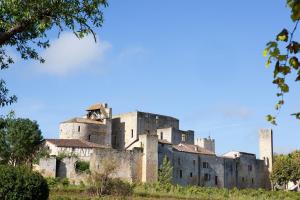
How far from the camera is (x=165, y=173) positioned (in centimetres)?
5584

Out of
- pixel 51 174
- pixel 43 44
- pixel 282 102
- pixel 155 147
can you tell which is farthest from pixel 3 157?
pixel 282 102

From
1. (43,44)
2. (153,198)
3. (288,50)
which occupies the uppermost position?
(43,44)

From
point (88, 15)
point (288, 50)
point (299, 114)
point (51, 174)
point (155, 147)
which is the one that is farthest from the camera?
point (155, 147)

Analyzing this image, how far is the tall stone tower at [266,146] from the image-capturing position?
7475 cm

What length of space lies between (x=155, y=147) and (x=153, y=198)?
18.2 metres

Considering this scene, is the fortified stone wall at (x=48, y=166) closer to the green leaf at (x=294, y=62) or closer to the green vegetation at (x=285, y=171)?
the green vegetation at (x=285, y=171)

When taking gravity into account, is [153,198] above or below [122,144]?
below

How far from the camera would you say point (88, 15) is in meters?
15.6

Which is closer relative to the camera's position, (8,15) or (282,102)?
(282,102)

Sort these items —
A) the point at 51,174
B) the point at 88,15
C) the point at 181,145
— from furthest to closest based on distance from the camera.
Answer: the point at 181,145, the point at 51,174, the point at 88,15

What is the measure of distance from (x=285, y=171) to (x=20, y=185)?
52.8 metres

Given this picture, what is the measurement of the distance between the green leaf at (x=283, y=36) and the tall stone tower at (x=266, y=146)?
72132 millimetres

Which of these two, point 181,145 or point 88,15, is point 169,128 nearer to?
point 181,145

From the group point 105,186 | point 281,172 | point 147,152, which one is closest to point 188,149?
point 147,152
